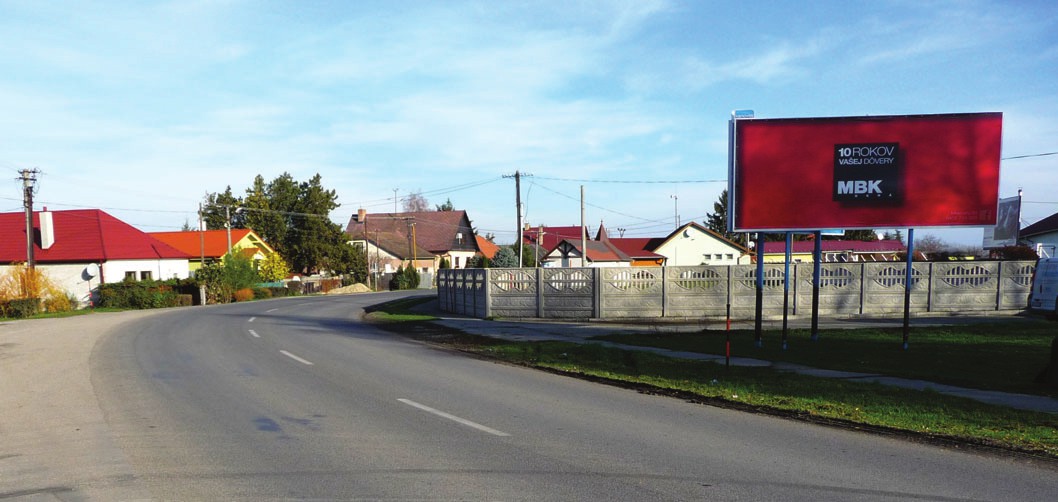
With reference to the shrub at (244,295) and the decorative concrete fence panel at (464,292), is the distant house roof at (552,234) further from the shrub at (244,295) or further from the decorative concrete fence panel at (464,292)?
the decorative concrete fence panel at (464,292)

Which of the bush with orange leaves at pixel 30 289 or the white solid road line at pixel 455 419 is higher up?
the white solid road line at pixel 455 419

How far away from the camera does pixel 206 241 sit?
67625mm

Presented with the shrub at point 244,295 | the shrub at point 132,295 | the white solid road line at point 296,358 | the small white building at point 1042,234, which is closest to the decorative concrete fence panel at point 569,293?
the white solid road line at point 296,358

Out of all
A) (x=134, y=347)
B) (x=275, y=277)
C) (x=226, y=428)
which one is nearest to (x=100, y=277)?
(x=275, y=277)

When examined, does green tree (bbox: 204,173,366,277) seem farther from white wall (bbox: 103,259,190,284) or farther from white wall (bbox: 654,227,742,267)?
white wall (bbox: 654,227,742,267)

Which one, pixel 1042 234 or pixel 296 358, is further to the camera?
pixel 1042 234

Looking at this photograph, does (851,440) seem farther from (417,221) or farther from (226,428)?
(417,221)

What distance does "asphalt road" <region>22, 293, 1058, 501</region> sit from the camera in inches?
231

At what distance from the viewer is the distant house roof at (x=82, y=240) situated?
147 ft

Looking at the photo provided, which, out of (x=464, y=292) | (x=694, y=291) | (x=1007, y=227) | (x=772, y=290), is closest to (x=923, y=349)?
(x=772, y=290)

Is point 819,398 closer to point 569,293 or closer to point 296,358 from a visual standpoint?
point 296,358

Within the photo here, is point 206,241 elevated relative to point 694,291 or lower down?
elevated

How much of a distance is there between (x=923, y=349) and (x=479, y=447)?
484 inches

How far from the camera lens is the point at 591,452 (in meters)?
7.07
